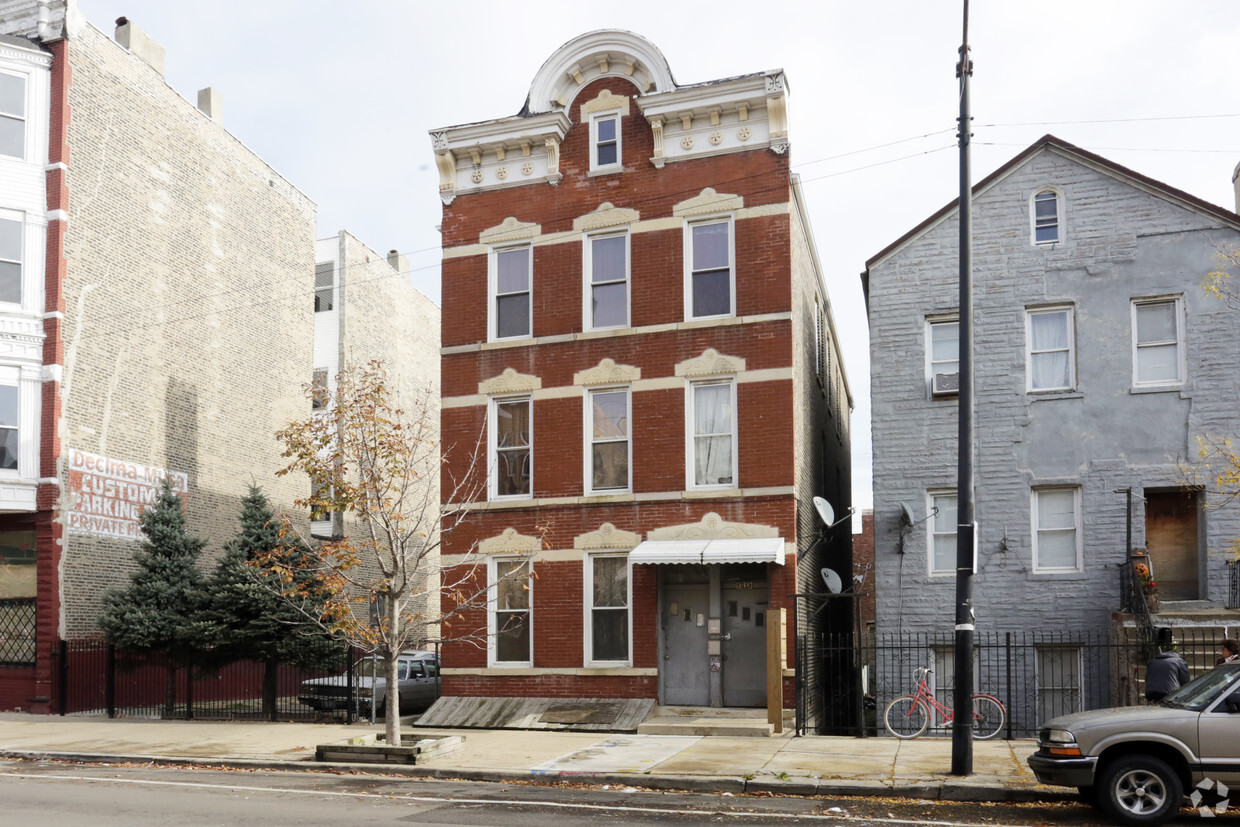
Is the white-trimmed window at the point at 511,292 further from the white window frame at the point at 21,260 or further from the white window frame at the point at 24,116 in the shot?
the white window frame at the point at 24,116

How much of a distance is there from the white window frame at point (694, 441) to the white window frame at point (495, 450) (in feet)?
10.1

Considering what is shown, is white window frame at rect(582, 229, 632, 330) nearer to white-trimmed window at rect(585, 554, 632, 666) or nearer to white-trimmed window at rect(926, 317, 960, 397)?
white-trimmed window at rect(585, 554, 632, 666)

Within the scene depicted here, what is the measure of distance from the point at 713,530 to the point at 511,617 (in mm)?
4237

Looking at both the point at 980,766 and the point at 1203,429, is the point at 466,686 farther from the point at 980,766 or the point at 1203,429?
the point at 1203,429

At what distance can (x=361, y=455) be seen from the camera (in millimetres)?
18297

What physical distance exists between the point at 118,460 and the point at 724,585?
14578 millimetres

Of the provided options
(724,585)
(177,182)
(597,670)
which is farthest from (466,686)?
(177,182)

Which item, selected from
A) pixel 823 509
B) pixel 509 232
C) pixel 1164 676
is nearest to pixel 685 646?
pixel 823 509

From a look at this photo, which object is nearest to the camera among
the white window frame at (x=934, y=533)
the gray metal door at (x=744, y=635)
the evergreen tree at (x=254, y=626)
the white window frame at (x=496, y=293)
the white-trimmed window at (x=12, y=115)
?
the gray metal door at (x=744, y=635)

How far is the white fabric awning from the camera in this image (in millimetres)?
18962

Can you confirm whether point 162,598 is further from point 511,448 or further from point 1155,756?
point 1155,756

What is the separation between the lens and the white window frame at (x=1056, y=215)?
69.8 feet

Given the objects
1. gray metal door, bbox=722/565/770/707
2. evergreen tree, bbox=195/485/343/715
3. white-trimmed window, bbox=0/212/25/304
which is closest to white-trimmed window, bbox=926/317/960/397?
gray metal door, bbox=722/565/770/707

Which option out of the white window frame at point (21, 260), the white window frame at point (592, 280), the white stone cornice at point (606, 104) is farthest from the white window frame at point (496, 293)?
the white window frame at point (21, 260)
